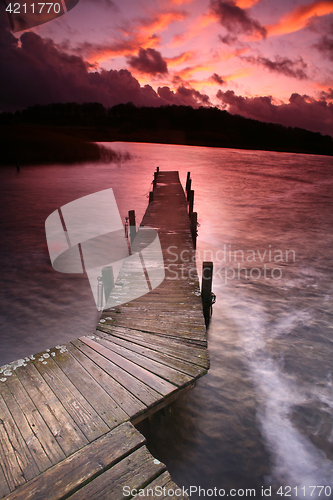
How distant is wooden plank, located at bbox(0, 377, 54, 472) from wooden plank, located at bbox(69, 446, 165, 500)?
0.47 m

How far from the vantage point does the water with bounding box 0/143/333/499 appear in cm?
449

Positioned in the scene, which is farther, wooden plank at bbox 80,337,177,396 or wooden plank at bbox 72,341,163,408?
wooden plank at bbox 80,337,177,396

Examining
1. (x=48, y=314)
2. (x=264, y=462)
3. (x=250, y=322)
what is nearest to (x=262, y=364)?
(x=250, y=322)

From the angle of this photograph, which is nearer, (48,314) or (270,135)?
(48,314)

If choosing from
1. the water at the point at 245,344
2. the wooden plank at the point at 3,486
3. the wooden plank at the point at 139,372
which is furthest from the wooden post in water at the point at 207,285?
the wooden plank at the point at 3,486

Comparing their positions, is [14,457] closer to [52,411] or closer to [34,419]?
[34,419]

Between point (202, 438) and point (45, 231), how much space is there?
1350 centimetres

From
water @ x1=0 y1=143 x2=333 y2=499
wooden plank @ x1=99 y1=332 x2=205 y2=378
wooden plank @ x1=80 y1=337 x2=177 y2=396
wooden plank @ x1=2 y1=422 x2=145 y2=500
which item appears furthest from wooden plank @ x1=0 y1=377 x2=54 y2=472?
water @ x1=0 y1=143 x2=333 y2=499

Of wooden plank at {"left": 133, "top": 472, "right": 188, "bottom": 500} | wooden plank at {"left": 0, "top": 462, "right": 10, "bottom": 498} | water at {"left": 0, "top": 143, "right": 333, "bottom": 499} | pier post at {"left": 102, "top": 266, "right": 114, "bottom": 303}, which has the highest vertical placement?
pier post at {"left": 102, "top": 266, "right": 114, "bottom": 303}

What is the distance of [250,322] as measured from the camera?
26.8 feet

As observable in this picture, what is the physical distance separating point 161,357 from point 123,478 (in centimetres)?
175

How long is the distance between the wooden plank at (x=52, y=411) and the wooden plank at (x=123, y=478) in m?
0.42

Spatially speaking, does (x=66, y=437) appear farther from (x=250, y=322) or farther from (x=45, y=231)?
A: (x=45, y=231)

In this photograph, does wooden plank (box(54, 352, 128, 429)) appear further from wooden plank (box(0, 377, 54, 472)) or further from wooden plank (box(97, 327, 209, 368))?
wooden plank (box(97, 327, 209, 368))
